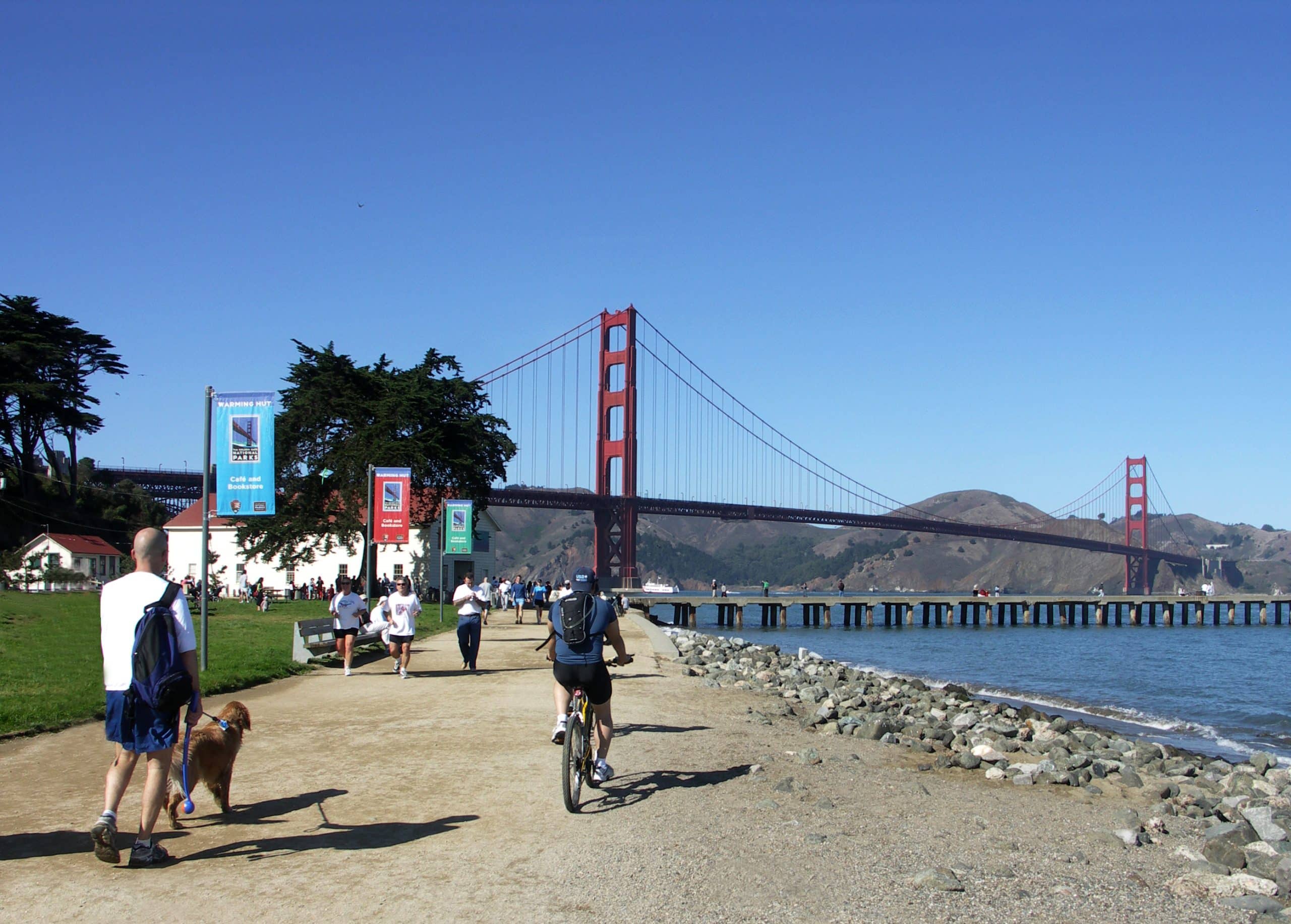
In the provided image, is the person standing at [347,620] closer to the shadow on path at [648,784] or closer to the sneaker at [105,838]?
the shadow on path at [648,784]

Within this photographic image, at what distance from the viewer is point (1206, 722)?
901 inches

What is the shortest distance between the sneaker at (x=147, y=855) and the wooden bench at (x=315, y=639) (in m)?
11.2

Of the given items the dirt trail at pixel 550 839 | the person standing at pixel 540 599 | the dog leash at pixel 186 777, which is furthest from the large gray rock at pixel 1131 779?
the person standing at pixel 540 599

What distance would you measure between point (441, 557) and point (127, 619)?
26975 mm

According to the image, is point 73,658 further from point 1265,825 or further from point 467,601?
point 1265,825


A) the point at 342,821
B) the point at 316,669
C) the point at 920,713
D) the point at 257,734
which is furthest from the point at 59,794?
the point at 920,713

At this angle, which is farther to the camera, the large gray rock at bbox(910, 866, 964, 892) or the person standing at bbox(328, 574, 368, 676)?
the person standing at bbox(328, 574, 368, 676)

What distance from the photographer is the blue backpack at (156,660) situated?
223 inches

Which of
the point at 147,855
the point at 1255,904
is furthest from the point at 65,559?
the point at 1255,904

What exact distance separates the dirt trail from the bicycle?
17 cm

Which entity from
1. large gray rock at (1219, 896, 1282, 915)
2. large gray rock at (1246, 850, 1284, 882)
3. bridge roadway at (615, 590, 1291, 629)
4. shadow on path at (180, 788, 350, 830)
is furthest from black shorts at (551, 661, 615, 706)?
bridge roadway at (615, 590, 1291, 629)

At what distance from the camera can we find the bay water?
21906 millimetres

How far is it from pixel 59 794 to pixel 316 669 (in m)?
10.1

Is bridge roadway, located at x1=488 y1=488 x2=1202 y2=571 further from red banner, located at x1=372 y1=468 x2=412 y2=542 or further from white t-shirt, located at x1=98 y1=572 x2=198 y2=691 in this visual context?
white t-shirt, located at x1=98 y1=572 x2=198 y2=691
